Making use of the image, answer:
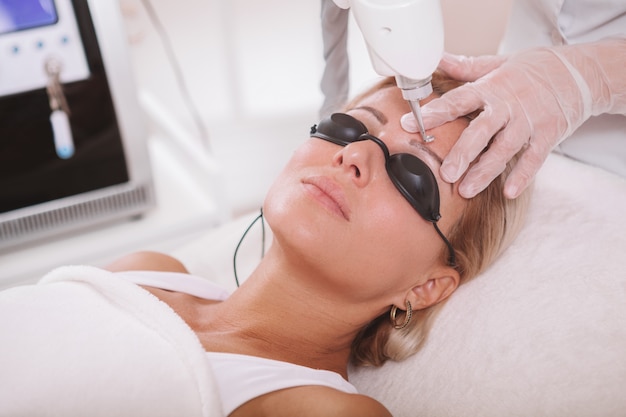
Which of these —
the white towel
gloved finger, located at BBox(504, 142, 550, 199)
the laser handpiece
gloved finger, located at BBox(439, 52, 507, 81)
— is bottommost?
the white towel

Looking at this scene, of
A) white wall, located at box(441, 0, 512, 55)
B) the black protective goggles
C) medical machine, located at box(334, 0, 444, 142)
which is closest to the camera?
medical machine, located at box(334, 0, 444, 142)

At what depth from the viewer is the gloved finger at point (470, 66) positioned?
1196 millimetres

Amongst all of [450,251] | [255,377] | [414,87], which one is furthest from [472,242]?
[255,377]

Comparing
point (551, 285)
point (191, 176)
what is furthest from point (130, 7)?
point (551, 285)

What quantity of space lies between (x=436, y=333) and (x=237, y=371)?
39 centimetres

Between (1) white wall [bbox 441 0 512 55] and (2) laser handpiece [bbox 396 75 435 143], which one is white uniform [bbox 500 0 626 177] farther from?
(2) laser handpiece [bbox 396 75 435 143]

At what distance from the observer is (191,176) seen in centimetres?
198

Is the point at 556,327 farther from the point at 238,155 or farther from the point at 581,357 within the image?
the point at 238,155

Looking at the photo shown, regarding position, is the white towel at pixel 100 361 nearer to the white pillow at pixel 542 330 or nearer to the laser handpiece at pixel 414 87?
the white pillow at pixel 542 330

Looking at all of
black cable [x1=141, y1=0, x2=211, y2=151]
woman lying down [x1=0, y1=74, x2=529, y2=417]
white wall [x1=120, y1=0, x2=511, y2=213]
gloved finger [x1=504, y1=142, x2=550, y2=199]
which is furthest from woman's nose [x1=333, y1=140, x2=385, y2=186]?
black cable [x1=141, y1=0, x2=211, y2=151]

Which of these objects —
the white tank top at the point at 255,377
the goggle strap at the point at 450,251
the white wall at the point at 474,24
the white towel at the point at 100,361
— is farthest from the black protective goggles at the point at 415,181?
the white wall at the point at 474,24

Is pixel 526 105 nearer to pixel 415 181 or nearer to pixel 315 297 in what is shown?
pixel 415 181

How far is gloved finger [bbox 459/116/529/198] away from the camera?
1033 mm

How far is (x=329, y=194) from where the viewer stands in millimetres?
1018
